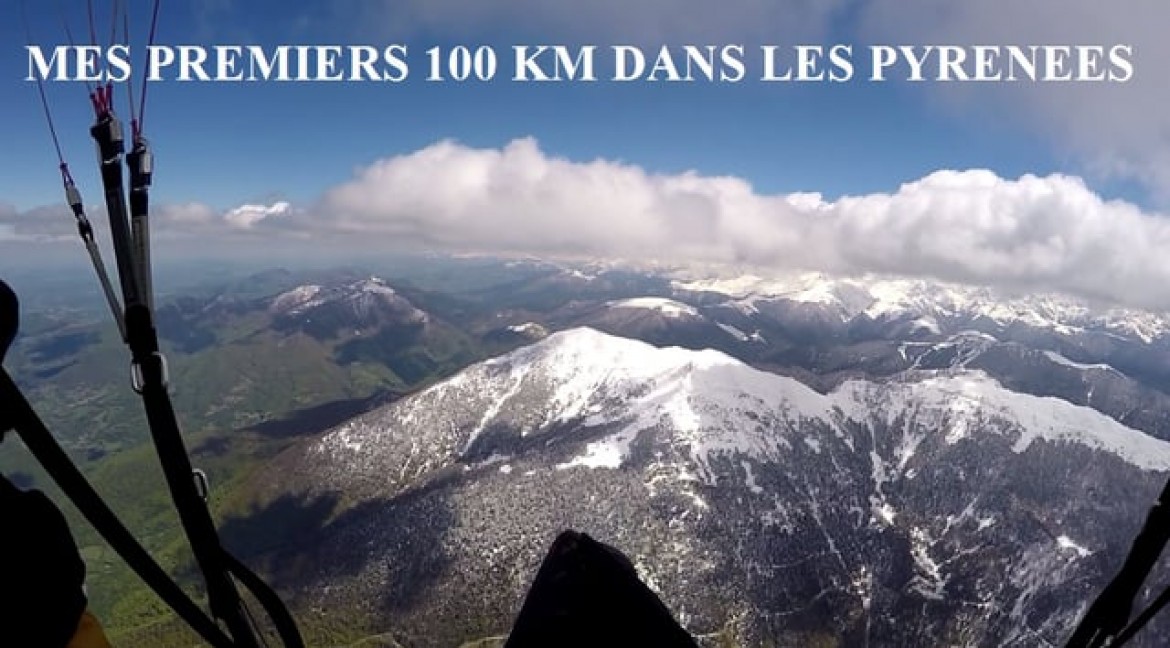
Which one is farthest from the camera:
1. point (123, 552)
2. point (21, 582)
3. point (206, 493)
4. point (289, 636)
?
point (289, 636)

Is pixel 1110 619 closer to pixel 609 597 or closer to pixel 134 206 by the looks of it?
pixel 609 597

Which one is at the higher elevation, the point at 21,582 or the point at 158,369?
the point at 158,369

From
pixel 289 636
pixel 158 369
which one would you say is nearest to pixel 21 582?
pixel 158 369

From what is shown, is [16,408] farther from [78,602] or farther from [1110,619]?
[1110,619]

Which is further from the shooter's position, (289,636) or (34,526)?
(289,636)

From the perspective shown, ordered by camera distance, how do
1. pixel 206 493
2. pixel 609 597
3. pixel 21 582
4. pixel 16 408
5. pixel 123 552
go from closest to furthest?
pixel 16 408 → pixel 21 582 → pixel 123 552 → pixel 206 493 → pixel 609 597

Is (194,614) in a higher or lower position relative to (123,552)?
lower

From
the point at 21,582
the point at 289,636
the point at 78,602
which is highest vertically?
the point at 21,582

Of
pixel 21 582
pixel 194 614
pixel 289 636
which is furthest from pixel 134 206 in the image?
pixel 289 636

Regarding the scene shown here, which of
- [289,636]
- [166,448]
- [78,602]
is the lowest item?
[289,636]
